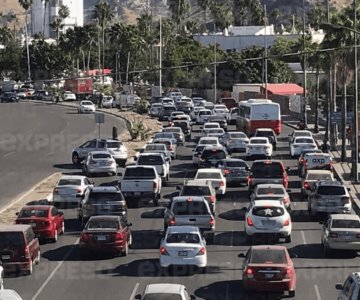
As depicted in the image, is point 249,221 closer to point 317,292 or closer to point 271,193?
point 271,193

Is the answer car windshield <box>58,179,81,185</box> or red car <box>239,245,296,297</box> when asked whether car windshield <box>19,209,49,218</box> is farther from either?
red car <box>239,245,296,297</box>

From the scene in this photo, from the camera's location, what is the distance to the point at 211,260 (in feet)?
99.2

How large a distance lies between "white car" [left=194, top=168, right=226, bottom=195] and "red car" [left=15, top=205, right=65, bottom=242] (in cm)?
1063

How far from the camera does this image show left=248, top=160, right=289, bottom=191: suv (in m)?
43.9

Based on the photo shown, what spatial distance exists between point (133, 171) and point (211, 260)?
12950 millimetres

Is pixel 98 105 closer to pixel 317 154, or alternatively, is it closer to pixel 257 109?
pixel 257 109

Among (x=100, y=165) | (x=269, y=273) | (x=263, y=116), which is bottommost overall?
(x=269, y=273)

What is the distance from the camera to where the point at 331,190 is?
38250 millimetres

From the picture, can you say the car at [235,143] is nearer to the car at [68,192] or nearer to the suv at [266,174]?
the suv at [266,174]

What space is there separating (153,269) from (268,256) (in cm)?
444

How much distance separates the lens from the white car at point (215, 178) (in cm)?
4341

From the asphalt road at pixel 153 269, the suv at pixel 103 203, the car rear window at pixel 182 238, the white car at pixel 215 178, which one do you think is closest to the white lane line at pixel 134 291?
the asphalt road at pixel 153 269

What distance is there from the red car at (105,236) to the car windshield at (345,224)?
6077mm

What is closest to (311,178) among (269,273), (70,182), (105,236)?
(70,182)
